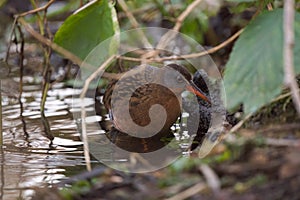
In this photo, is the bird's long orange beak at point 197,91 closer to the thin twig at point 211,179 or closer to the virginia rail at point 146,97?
the virginia rail at point 146,97

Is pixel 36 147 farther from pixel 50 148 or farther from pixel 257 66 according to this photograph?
pixel 257 66

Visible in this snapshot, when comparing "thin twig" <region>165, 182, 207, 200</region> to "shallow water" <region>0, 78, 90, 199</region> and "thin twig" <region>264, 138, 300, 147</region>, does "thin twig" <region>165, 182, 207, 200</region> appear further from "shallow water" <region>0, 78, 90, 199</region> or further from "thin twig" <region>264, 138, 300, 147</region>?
"shallow water" <region>0, 78, 90, 199</region>

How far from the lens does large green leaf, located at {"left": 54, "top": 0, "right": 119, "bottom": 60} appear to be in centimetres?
331

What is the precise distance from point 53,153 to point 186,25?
2011mm

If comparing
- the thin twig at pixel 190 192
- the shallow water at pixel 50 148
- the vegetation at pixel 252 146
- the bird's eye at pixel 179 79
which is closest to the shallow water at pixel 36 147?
the shallow water at pixel 50 148

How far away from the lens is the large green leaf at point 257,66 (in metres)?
2.41

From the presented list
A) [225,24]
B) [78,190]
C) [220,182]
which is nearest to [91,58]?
[78,190]

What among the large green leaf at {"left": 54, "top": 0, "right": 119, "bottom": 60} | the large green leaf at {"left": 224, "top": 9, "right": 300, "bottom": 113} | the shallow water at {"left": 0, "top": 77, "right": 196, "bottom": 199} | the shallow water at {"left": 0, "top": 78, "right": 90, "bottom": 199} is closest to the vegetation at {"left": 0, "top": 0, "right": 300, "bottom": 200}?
the large green leaf at {"left": 224, "top": 9, "right": 300, "bottom": 113}

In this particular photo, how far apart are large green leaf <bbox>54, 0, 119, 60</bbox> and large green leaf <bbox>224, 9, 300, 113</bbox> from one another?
2.92ft

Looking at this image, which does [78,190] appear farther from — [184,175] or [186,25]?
[186,25]

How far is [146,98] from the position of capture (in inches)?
169

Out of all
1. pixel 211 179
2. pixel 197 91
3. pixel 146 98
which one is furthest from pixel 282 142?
pixel 146 98

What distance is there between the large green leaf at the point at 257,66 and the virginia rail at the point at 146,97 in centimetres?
145

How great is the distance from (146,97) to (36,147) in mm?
865
